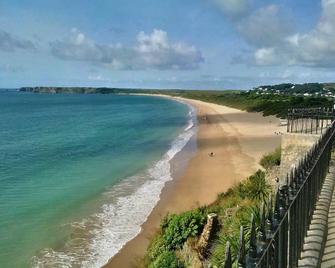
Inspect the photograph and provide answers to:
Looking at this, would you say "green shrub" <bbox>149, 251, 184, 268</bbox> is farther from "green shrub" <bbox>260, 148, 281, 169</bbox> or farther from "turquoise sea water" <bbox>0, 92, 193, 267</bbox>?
"green shrub" <bbox>260, 148, 281, 169</bbox>

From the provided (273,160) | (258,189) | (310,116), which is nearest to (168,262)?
(258,189)

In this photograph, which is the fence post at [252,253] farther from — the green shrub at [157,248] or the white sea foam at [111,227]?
the white sea foam at [111,227]

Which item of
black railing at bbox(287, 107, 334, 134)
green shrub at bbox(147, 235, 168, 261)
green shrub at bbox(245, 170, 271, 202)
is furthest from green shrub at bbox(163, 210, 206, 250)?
black railing at bbox(287, 107, 334, 134)

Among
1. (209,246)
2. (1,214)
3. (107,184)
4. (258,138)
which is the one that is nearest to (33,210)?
(1,214)

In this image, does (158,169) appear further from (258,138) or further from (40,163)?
(258,138)

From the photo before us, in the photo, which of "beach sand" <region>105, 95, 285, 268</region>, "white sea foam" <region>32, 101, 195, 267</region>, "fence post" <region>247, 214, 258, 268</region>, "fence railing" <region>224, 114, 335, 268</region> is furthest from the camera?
"beach sand" <region>105, 95, 285, 268</region>

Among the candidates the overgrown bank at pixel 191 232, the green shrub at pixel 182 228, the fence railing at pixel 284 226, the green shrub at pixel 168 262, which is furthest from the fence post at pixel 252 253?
the green shrub at pixel 182 228
